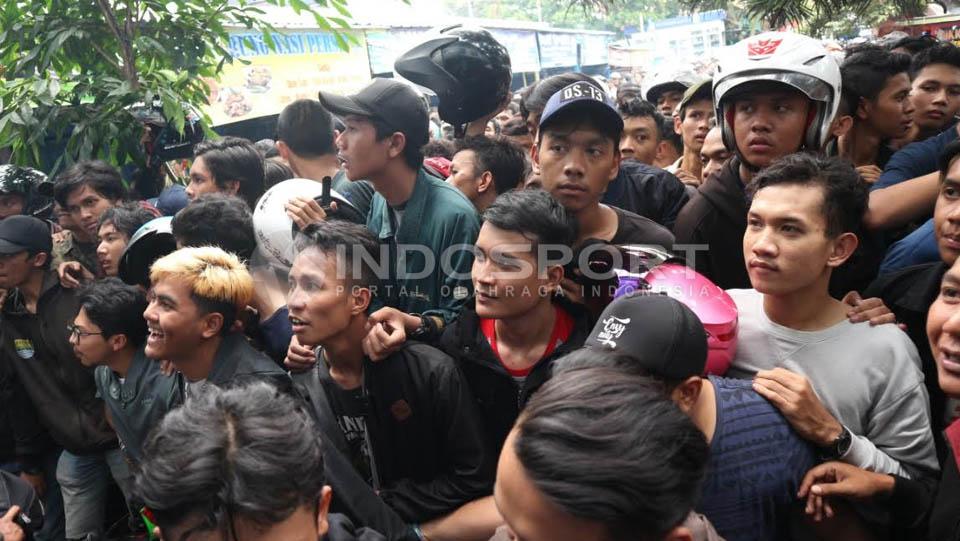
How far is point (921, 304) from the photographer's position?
7.97 feet

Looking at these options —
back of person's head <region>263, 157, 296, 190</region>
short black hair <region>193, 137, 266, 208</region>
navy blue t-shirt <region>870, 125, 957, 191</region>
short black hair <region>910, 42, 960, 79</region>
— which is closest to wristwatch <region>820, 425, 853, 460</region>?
navy blue t-shirt <region>870, 125, 957, 191</region>

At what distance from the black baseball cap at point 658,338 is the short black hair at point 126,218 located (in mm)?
3236

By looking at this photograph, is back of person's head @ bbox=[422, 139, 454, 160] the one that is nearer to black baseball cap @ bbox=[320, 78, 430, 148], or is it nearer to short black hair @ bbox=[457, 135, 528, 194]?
short black hair @ bbox=[457, 135, 528, 194]

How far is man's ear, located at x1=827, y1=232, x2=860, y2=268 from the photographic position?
2430 mm

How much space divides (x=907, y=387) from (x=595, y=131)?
5.50 feet

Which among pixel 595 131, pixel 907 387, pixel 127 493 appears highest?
pixel 595 131

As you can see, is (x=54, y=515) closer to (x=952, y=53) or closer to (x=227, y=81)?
(x=952, y=53)

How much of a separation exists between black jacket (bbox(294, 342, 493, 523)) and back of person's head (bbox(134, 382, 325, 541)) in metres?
0.82

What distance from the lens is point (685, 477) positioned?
1357 mm

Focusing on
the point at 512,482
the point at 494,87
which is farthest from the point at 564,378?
the point at 494,87

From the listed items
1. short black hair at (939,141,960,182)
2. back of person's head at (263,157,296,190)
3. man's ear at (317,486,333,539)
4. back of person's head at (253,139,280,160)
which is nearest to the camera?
man's ear at (317,486,333,539)

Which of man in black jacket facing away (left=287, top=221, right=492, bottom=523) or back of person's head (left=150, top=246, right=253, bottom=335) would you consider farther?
back of person's head (left=150, top=246, right=253, bottom=335)

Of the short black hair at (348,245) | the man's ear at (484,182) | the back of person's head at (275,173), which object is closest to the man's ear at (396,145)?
the short black hair at (348,245)

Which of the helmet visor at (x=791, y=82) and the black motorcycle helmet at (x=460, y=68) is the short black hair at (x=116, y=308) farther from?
the helmet visor at (x=791, y=82)
